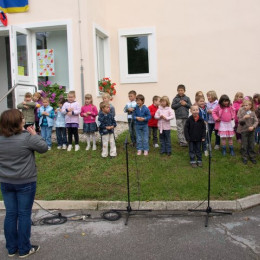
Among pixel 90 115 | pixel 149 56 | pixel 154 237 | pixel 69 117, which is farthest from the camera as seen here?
pixel 149 56

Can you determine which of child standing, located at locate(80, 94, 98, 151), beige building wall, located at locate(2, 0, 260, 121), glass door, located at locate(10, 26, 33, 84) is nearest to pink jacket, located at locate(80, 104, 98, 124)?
child standing, located at locate(80, 94, 98, 151)

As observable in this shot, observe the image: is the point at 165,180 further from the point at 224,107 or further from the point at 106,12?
the point at 106,12

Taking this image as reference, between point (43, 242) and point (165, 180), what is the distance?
288 cm

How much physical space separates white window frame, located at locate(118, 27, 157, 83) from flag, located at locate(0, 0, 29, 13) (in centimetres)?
359

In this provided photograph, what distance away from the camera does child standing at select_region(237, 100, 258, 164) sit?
7.52 meters

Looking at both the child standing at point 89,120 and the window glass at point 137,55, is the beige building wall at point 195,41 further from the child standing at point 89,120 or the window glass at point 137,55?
the child standing at point 89,120

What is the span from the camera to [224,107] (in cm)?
800

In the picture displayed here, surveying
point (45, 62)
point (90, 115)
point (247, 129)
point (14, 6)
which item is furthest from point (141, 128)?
point (14, 6)

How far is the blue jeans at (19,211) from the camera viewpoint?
13.2 feet

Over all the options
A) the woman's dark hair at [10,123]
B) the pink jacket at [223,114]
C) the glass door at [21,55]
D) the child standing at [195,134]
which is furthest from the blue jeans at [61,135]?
the woman's dark hair at [10,123]

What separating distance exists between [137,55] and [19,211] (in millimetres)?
9571

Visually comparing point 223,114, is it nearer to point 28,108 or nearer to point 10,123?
point 28,108

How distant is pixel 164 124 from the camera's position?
316 inches

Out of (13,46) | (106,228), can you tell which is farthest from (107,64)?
(106,228)
